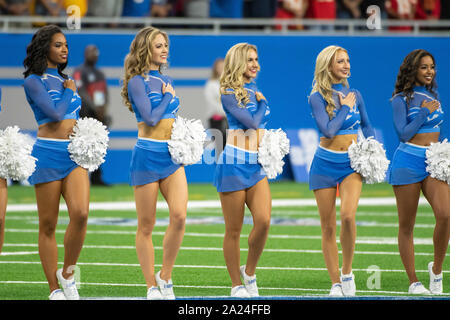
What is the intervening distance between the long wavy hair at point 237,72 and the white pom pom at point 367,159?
870 millimetres

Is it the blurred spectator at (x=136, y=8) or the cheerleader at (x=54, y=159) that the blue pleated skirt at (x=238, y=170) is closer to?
the cheerleader at (x=54, y=159)

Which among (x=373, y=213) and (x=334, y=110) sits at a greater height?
(x=334, y=110)

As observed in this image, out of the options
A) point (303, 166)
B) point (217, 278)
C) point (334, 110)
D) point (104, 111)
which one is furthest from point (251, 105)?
point (303, 166)

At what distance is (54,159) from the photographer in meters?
6.37

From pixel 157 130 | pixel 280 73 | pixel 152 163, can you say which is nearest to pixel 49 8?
pixel 280 73

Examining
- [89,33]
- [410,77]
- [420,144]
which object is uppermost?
[89,33]

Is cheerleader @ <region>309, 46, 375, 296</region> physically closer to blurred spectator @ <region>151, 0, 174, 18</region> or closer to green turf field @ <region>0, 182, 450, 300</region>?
green turf field @ <region>0, 182, 450, 300</region>

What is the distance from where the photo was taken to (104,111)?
1541 centimetres

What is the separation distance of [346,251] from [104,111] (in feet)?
30.9

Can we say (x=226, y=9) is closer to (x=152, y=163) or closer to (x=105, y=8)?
(x=105, y=8)

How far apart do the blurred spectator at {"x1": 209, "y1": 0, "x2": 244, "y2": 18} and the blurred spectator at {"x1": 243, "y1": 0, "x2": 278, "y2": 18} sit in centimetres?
16

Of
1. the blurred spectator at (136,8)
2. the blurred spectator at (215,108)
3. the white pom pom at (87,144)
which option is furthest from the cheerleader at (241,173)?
the blurred spectator at (136,8)

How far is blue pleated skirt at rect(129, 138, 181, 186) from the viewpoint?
6.34 metres
